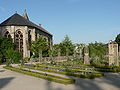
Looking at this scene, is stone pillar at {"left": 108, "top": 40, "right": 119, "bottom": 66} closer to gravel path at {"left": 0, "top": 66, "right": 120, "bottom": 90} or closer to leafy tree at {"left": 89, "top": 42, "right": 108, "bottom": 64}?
leafy tree at {"left": 89, "top": 42, "right": 108, "bottom": 64}

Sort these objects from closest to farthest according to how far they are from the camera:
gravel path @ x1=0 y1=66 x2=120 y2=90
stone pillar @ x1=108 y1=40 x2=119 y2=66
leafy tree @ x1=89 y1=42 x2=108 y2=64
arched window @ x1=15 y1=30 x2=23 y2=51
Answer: gravel path @ x1=0 y1=66 x2=120 y2=90
stone pillar @ x1=108 y1=40 x2=119 y2=66
leafy tree @ x1=89 y1=42 x2=108 y2=64
arched window @ x1=15 y1=30 x2=23 y2=51

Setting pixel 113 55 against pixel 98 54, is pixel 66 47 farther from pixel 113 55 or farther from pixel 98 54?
pixel 113 55

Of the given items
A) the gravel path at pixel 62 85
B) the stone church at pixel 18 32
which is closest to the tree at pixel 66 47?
the stone church at pixel 18 32

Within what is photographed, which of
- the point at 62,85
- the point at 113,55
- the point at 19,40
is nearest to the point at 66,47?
the point at 19,40

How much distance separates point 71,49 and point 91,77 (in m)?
41.9

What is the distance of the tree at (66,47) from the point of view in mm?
53106

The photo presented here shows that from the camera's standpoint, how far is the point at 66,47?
5366cm

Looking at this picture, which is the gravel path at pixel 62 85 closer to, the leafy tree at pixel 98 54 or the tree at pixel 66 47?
the leafy tree at pixel 98 54

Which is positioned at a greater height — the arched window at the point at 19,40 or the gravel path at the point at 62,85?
the arched window at the point at 19,40

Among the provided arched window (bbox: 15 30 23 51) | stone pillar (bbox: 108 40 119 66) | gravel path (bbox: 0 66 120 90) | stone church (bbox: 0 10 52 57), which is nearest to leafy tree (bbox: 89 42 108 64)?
stone pillar (bbox: 108 40 119 66)

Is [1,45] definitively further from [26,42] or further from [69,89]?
[69,89]

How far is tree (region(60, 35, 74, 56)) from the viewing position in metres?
53.1

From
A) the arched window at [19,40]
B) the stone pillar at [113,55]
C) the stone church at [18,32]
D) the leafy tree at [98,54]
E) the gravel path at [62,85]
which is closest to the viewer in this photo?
the gravel path at [62,85]

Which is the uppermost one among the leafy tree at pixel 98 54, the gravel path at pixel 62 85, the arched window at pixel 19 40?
the arched window at pixel 19 40
